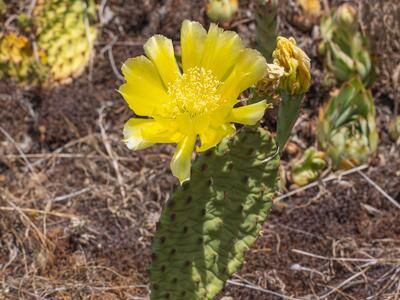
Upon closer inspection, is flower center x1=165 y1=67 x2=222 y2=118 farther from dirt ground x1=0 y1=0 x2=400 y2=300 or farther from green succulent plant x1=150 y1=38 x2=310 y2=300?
dirt ground x1=0 y1=0 x2=400 y2=300

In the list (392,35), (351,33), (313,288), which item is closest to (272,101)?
(313,288)

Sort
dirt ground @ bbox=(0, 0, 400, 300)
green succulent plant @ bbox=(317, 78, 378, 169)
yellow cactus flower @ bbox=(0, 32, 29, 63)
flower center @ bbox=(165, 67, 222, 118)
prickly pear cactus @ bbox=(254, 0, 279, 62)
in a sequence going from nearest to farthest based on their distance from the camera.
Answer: flower center @ bbox=(165, 67, 222, 118)
prickly pear cactus @ bbox=(254, 0, 279, 62)
dirt ground @ bbox=(0, 0, 400, 300)
green succulent plant @ bbox=(317, 78, 378, 169)
yellow cactus flower @ bbox=(0, 32, 29, 63)

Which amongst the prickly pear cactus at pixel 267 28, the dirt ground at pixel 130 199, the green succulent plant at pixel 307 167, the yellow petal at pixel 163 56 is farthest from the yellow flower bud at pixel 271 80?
the green succulent plant at pixel 307 167

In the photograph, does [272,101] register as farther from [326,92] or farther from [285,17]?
[285,17]

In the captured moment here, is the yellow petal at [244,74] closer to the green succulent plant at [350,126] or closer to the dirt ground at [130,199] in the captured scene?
the dirt ground at [130,199]

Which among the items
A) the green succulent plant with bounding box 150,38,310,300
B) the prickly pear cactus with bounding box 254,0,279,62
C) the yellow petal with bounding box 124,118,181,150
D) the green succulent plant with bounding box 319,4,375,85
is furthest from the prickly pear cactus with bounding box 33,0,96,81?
the yellow petal with bounding box 124,118,181,150
